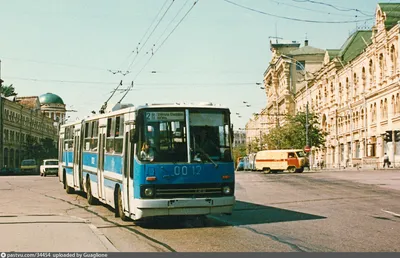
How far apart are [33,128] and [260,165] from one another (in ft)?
196

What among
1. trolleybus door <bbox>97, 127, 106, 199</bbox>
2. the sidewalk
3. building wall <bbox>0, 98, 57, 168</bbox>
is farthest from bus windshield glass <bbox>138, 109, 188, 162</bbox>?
building wall <bbox>0, 98, 57, 168</bbox>

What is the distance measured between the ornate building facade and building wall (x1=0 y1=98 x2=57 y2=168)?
43.4 metres

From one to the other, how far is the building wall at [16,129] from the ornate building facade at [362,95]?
43.4 meters

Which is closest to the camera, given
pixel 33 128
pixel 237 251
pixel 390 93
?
pixel 237 251

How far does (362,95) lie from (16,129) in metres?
55.8

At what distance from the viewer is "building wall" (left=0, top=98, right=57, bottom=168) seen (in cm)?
9119

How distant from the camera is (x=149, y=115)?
510 inches

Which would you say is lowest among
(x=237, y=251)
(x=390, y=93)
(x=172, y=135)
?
(x=237, y=251)

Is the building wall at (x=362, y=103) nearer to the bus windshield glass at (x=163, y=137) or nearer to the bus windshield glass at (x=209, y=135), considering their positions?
the bus windshield glass at (x=209, y=135)

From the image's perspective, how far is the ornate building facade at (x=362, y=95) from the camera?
58.1 m

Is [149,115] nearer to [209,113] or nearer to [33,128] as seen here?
[209,113]

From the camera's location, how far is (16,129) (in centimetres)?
9756

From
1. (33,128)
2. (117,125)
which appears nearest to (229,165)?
(117,125)

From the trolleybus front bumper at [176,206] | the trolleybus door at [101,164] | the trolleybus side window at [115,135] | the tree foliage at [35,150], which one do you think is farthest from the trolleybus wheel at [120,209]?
the tree foliage at [35,150]
